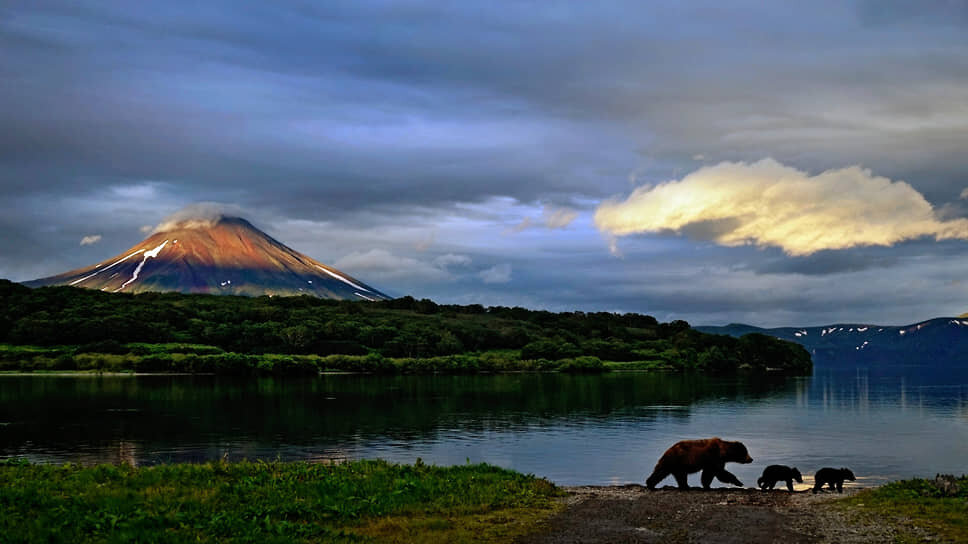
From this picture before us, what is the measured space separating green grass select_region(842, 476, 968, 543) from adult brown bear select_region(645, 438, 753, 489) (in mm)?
4781

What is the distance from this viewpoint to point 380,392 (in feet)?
440

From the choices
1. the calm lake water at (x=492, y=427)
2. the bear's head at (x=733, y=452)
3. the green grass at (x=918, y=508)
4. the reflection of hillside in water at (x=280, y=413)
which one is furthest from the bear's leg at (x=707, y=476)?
the reflection of hillside in water at (x=280, y=413)

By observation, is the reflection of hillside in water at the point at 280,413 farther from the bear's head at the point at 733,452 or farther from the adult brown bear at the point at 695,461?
the bear's head at the point at 733,452

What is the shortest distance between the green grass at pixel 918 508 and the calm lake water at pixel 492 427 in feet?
61.4

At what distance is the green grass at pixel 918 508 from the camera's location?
2008 cm

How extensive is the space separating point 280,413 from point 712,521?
256ft

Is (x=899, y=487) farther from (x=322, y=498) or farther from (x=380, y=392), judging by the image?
(x=380, y=392)

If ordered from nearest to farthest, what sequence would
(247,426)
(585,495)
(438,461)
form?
(585,495), (438,461), (247,426)

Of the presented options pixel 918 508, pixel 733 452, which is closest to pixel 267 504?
pixel 733 452

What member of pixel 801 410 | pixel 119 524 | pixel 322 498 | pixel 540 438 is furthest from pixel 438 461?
pixel 801 410

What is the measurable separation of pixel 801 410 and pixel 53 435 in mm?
89146

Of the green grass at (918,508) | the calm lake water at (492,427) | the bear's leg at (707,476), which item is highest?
the green grass at (918,508)

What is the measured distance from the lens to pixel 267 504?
71.6 feet

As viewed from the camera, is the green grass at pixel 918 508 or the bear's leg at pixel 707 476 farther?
the bear's leg at pixel 707 476
